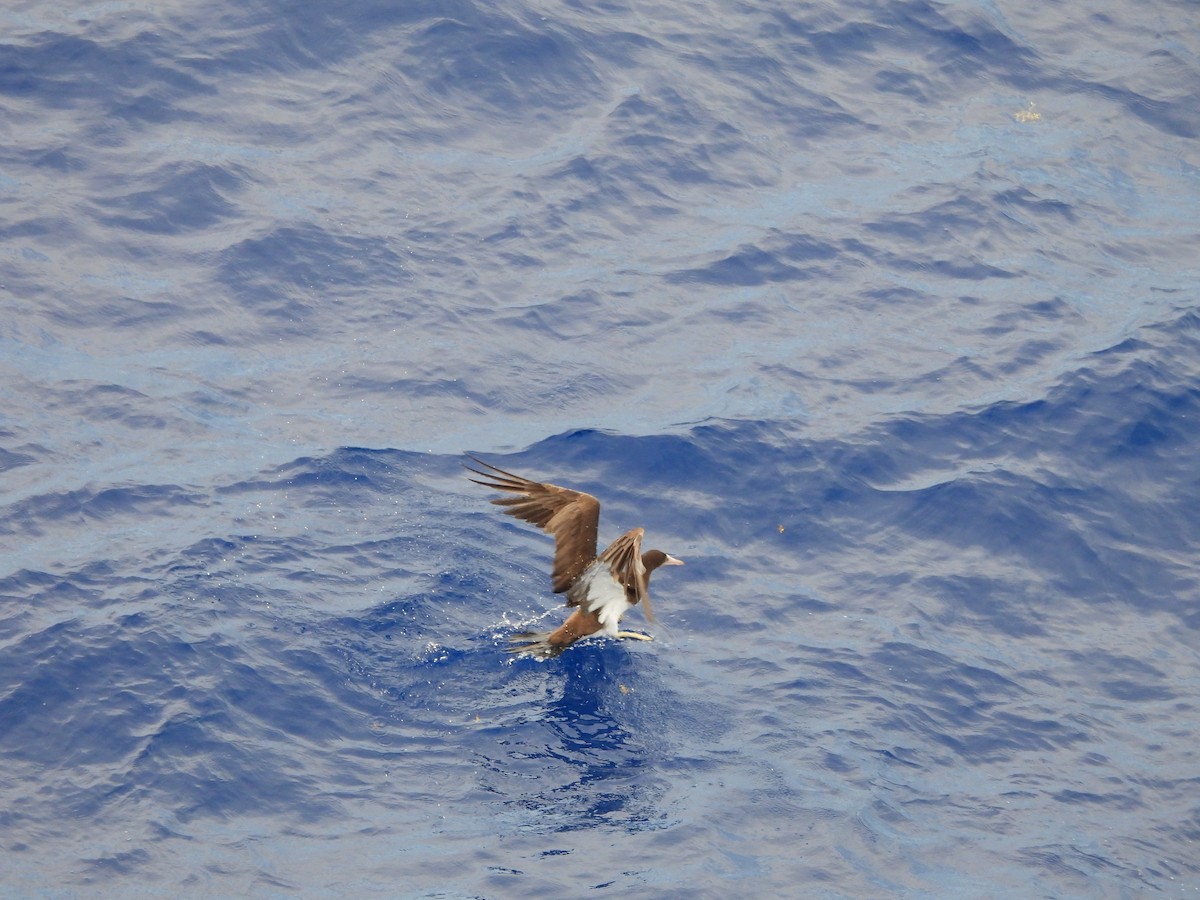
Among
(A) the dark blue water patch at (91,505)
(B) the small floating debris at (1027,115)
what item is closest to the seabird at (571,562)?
(A) the dark blue water patch at (91,505)

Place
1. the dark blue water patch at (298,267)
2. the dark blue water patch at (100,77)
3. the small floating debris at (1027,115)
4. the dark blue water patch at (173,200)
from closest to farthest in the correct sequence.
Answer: the dark blue water patch at (298,267), the dark blue water patch at (173,200), the dark blue water patch at (100,77), the small floating debris at (1027,115)

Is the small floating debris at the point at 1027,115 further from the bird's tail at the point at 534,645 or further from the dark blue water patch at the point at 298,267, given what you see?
the bird's tail at the point at 534,645

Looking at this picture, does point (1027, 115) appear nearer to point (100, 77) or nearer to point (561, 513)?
point (561, 513)

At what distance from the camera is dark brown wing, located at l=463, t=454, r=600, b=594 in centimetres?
1207

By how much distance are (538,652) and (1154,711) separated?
5393 millimetres

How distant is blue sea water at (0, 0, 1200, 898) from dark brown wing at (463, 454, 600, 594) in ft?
2.23

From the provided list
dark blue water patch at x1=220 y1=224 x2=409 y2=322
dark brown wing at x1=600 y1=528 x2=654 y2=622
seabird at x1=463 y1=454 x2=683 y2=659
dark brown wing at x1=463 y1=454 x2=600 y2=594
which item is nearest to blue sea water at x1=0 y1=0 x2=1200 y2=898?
dark blue water patch at x1=220 y1=224 x2=409 y2=322

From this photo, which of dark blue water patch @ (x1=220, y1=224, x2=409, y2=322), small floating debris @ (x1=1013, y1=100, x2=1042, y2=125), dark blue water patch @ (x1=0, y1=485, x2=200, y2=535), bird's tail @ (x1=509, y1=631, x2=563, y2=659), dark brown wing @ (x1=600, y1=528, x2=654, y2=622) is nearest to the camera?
dark brown wing @ (x1=600, y1=528, x2=654, y2=622)

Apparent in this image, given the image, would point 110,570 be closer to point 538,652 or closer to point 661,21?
point 538,652

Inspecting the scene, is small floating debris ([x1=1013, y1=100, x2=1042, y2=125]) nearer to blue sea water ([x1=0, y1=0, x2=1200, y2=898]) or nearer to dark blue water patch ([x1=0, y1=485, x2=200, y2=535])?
blue sea water ([x1=0, y1=0, x2=1200, y2=898])

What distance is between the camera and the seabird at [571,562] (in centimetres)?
1208

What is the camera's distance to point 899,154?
18.7 metres

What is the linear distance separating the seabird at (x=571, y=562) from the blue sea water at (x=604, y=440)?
241 millimetres

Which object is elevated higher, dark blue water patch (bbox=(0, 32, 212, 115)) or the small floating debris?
the small floating debris
